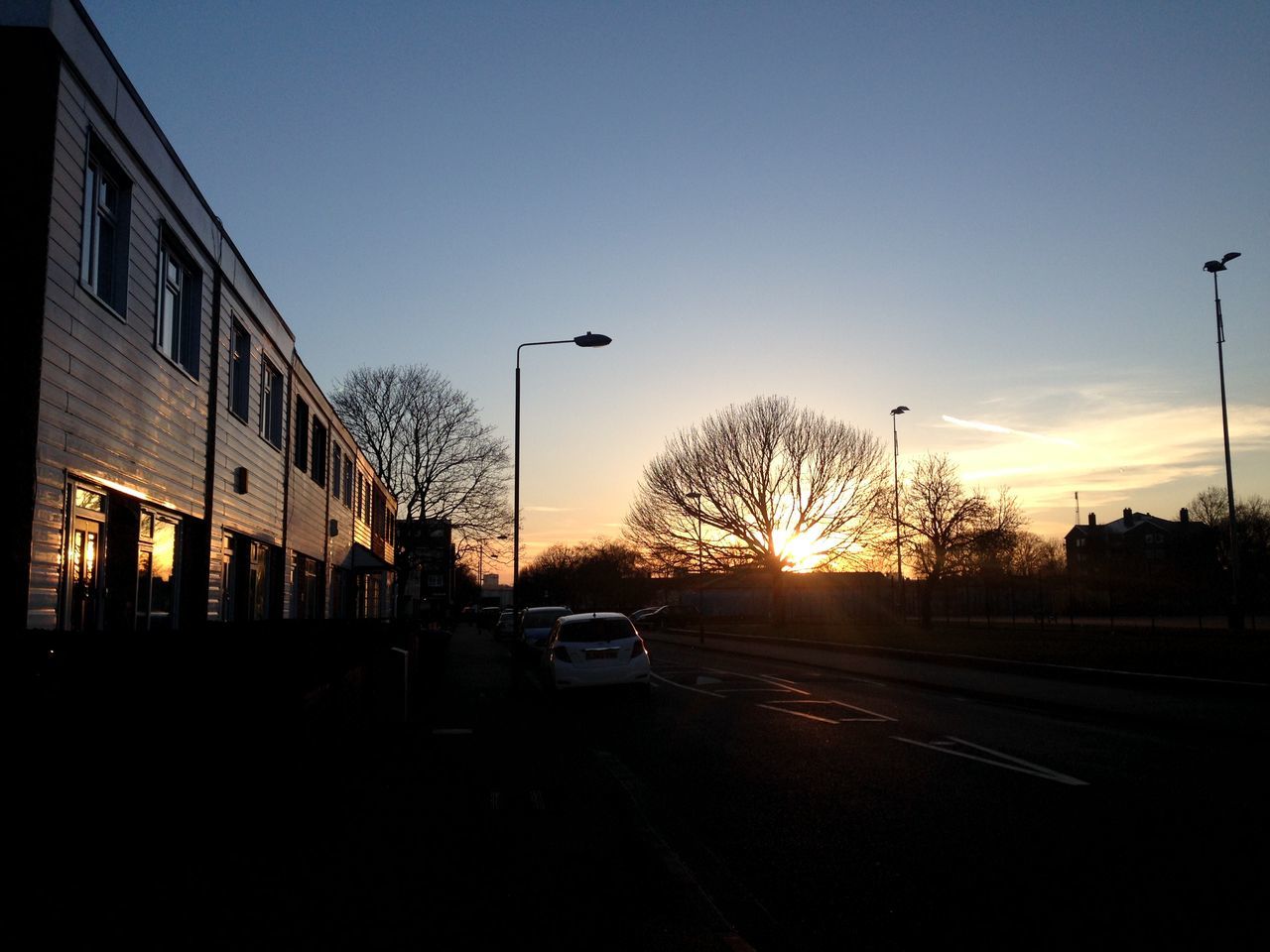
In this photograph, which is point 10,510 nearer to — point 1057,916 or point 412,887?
point 412,887

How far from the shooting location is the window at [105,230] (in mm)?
Result: 11609

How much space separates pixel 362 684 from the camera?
11398mm

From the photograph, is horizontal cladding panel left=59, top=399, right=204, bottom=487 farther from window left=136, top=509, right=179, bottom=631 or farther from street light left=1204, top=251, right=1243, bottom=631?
street light left=1204, top=251, right=1243, bottom=631

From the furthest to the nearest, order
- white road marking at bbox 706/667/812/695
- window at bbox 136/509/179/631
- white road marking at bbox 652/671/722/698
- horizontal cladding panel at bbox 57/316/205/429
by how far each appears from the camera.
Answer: white road marking at bbox 706/667/812/695, white road marking at bbox 652/671/722/698, window at bbox 136/509/179/631, horizontal cladding panel at bbox 57/316/205/429

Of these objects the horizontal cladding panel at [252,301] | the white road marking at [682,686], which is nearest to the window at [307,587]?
the horizontal cladding panel at [252,301]

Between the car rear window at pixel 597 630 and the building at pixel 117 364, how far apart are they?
579cm

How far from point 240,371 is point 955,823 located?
53.7ft

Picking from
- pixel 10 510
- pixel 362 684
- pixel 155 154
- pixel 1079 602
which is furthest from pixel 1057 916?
pixel 1079 602

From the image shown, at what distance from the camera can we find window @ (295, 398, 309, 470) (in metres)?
26.5

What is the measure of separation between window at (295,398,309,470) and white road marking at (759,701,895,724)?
14.9 meters

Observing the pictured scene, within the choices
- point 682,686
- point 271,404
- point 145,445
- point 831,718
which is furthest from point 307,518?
point 831,718

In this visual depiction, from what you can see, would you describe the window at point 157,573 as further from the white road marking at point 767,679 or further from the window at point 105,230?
the white road marking at point 767,679

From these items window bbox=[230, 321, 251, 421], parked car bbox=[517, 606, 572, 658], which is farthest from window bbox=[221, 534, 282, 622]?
parked car bbox=[517, 606, 572, 658]

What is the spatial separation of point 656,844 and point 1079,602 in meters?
69.5
